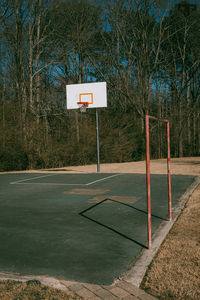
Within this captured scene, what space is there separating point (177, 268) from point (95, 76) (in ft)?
77.2

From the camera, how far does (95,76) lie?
25.8m

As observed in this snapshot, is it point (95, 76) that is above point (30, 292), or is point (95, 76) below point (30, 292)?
Result: above

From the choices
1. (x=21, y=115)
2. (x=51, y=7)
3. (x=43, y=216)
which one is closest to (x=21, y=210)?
(x=43, y=216)

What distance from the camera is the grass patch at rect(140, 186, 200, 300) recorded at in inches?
115

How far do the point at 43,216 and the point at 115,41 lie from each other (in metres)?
20.6

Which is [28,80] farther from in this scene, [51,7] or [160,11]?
[160,11]

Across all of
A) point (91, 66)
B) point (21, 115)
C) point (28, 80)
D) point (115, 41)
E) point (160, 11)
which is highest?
point (160, 11)

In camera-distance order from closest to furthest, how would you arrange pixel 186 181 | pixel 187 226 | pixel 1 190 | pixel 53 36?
pixel 187 226
pixel 1 190
pixel 186 181
pixel 53 36

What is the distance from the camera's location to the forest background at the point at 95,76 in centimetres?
1809

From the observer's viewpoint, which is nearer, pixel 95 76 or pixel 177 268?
pixel 177 268

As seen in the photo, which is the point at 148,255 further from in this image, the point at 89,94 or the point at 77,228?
the point at 89,94

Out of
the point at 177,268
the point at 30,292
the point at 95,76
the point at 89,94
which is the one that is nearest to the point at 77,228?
the point at 177,268

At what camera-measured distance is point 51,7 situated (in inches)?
790

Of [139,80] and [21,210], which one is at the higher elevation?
[139,80]
